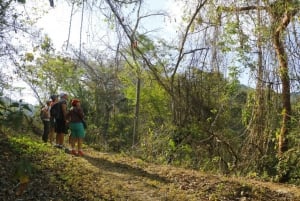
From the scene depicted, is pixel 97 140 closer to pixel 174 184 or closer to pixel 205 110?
pixel 205 110

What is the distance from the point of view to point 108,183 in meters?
7.56

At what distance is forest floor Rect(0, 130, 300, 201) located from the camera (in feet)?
21.1

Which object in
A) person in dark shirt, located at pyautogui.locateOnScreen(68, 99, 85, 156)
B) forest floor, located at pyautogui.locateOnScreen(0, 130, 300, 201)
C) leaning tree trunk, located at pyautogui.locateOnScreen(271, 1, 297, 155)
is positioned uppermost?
leaning tree trunk, located at pyautogui.locateOnScreen(271, 1, 297, 155)

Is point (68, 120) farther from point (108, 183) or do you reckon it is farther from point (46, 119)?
point (108, 183)

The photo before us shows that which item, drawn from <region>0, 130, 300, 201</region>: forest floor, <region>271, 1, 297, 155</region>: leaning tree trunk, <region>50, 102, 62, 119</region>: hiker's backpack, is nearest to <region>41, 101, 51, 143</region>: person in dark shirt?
<region>50, 102, 62, 119</region>: hiker's backpack

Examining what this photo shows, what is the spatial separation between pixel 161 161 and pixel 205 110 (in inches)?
81.8

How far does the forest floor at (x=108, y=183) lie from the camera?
21.1 feet

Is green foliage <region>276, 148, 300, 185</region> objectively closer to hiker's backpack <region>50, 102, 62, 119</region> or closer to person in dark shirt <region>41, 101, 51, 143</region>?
hiker's backpack <region>50, 102, 62, 119</region>

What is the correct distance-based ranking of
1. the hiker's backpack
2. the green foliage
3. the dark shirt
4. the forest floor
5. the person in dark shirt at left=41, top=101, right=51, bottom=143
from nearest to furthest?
1. the forest floor
2. the green foliage
3. the dark shirt
4. the hiker's backpack
5. the person in dark shirt at left=41, top=101, right=51, bottom=143

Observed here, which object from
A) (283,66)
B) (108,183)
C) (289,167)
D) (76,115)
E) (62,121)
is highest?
(283,66)

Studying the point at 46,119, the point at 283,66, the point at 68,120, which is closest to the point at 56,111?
the point at 68,120

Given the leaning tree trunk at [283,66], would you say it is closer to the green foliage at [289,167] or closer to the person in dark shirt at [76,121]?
the green foliage at [289,167]

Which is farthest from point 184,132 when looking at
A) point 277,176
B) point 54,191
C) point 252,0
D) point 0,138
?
point 54,191

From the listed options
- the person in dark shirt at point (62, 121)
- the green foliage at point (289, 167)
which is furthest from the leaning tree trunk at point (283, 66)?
the person in dark shirt at point (62, 121)
